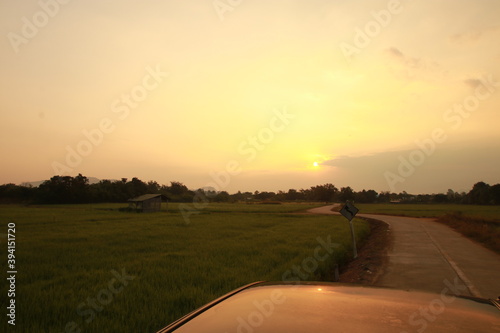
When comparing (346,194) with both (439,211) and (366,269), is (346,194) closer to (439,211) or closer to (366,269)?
(439,211)

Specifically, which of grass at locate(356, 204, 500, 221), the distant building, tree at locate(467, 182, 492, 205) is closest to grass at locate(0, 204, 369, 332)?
the distant building

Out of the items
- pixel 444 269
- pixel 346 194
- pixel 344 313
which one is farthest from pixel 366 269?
pixel 346 194

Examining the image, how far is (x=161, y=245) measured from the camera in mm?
14969

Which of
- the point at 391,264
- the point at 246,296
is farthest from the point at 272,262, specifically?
the point at 246,296

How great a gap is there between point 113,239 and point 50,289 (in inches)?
399

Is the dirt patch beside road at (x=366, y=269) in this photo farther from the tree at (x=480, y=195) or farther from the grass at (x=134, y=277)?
the tree at (x=480, y=195)

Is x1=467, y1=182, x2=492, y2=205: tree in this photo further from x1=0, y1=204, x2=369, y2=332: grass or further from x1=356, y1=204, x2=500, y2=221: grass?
x1=0, y1=204, x2=369, y2=332: grass

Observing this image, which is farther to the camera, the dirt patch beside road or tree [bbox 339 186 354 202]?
tree [bbox 339 186 354 202]

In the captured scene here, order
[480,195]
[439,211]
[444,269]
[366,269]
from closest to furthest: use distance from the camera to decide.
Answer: [444,269], [366,269], [439,211], [480,195]

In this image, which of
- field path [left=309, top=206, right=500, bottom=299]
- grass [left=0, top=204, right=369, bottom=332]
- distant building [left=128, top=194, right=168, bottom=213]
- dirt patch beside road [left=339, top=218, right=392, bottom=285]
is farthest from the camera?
distant building [left=128, top=194, right=168, bottom=213]

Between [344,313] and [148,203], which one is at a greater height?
[344,313]

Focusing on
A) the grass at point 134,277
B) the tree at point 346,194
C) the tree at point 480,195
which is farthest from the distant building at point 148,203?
the tree at point 346,194

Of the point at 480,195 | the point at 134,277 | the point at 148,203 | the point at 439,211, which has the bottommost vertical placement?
the point at 439,211

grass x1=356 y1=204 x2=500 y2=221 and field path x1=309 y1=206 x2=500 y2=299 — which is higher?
field path x1=309 y1=206 x2=500 y2=299
